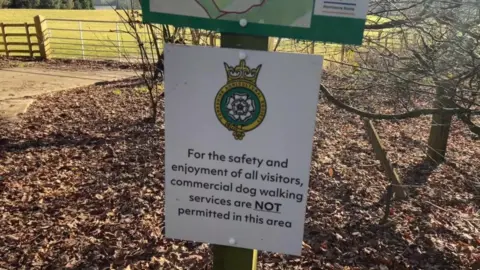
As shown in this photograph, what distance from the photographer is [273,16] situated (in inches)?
67.2

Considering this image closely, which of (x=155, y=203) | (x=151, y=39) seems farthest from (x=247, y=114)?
(x=151, y=39)

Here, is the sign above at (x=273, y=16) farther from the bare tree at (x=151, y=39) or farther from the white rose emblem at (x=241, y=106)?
the bare tree at (x=151, y=39)

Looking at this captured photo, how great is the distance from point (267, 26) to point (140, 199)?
3797 mm

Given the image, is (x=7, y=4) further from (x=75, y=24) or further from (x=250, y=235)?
(x=250, y=235)

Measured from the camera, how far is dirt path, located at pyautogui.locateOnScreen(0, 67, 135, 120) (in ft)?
33.4

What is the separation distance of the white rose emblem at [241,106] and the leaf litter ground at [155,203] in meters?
2.31

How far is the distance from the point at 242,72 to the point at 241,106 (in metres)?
0.14

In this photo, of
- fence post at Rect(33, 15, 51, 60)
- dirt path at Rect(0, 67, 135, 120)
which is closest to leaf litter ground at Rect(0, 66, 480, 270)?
dirt path at Rect(0, 67, 135, 120)

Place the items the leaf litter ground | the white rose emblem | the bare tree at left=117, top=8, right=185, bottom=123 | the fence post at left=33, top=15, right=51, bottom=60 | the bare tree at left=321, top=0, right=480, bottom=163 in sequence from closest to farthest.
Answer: the white rose emblem < the bare tree at left=321, top=0, right=480, bottom=163 < the leaf litter ground < the bare tree at left=117, top=8, right=185, bottom=123 < the fence post at left=33, top=15, right=51, bottom=60

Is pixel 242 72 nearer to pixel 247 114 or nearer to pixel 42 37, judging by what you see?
pixel 247 114

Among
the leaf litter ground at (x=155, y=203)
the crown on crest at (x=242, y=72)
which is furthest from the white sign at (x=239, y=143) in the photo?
the leaf litter ground at (x=155, y=203)

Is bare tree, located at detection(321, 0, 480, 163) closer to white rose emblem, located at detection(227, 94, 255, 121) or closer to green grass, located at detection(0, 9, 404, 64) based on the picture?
white rose emblem, located at detection(227, 94, 255, 121)

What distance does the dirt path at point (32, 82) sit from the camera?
10180 mm

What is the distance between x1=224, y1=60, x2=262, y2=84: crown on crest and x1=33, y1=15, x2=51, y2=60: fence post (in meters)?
18.7
